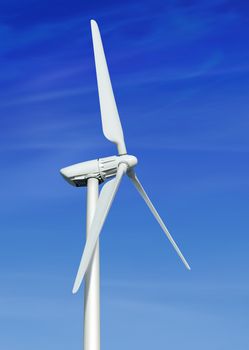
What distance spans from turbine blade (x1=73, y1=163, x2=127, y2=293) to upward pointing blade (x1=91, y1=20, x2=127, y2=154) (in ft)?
7.89

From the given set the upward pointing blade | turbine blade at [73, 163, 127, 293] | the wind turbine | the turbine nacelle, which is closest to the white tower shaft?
the wind turbine

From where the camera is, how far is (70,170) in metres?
32.3

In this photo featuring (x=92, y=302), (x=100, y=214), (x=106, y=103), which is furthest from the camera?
(x=106, y=103)

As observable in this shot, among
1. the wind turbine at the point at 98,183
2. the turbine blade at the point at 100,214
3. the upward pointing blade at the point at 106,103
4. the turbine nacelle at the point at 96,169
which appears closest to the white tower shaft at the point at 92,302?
the wind turbine at the point at 98,183

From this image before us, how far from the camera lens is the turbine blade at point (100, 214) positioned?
1094 inches

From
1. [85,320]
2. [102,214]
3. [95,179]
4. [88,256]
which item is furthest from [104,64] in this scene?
[85,320]

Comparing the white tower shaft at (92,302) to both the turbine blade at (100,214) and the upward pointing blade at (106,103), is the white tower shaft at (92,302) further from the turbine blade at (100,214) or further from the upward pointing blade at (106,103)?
the upward pointing blade at (106,103)

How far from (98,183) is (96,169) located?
2.48 ft

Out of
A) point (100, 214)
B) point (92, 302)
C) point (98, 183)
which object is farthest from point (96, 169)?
point (92, 302)

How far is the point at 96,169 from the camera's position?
1254 inches

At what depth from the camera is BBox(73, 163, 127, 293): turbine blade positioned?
91.1 ft

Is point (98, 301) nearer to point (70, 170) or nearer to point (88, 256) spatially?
point (88, 256)

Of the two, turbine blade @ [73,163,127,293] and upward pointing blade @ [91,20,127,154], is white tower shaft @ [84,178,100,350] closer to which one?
turbine blade @ [73,163,127,293]

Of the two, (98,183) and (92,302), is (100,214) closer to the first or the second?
(98,183)
